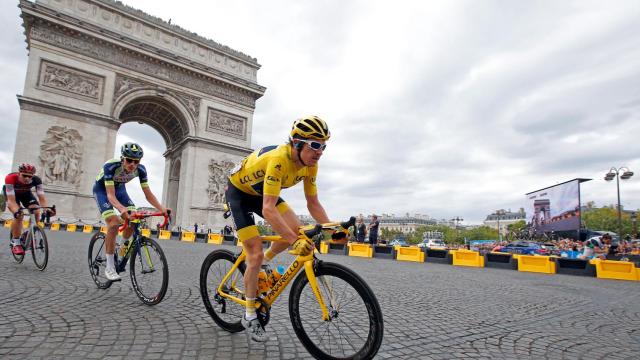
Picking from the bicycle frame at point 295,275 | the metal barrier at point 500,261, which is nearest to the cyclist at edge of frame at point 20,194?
the bicycle frame at point 295,275

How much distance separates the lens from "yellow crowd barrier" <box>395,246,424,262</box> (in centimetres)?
1356

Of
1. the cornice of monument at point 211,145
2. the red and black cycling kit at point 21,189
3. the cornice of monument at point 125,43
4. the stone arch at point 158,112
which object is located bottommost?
the red and black cycling kit at point 21,189

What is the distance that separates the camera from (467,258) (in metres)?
12.6

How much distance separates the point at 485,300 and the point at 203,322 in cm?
412

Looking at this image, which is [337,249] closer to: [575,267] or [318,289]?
[575,267]

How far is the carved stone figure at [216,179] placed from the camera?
29.0 meters

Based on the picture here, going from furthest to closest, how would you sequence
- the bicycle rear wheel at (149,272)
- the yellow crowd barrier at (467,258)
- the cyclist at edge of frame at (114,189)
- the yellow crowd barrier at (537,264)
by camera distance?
1. the yellow crowd barrier at (467,258)
2. the yellow crowd barrier at (537,264)
3. the cyclist at edge of frame at (114,189)
4. the bicycle rear wheel at (149,272)

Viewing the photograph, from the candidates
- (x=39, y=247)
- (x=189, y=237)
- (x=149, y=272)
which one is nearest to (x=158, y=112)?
(x=189, y=237)

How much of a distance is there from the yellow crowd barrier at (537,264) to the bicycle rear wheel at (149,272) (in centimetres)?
1129

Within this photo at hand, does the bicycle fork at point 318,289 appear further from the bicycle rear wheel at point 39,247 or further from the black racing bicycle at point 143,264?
the bicycle rear wheel at point 39,247

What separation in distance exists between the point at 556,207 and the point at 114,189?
115 ft

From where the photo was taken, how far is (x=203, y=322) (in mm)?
3508

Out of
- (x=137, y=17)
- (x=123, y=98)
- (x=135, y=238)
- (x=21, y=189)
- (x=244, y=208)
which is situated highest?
(x=137, y=17)

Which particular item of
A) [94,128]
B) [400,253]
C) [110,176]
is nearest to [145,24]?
[94,128]
